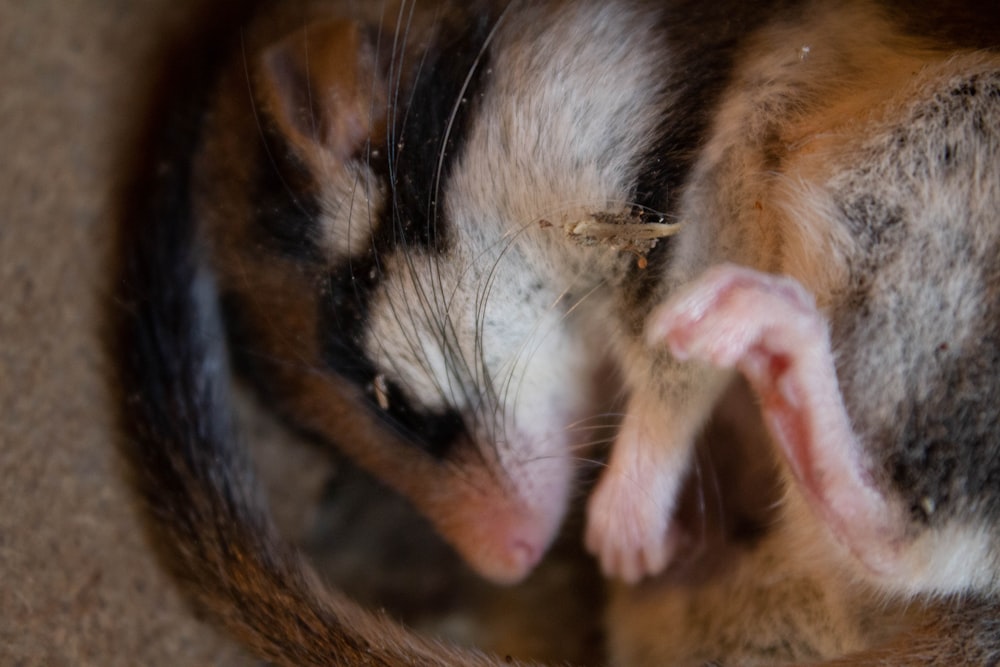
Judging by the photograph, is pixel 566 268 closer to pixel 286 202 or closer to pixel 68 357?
pixel 286 202

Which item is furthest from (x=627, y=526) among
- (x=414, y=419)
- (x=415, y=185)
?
(x=415, y=185)

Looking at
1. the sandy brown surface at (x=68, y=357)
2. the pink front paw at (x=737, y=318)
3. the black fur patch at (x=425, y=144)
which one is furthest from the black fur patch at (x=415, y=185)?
the sandy brown surface at (x=68, y=357)

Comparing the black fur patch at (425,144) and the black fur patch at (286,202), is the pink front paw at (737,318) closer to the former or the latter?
the black fur patch at (425,144)

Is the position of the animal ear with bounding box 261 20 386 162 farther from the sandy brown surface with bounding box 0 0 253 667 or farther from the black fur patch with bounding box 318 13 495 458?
the sandy brown surface with bounding box 0 0 253 667

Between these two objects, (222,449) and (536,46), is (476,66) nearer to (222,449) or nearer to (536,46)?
(536,46)

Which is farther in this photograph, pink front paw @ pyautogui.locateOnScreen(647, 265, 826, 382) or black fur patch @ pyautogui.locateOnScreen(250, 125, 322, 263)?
black fur patch @ pyautogui.locateOnScreen(250, 125, 322, 263)

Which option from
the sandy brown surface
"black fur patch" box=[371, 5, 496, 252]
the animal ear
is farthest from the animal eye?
the sandy brown surface
